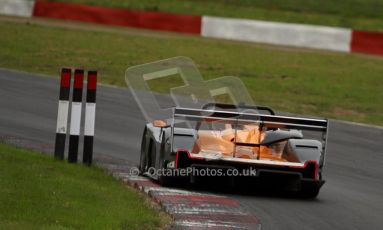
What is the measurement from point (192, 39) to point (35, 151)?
64.9ft

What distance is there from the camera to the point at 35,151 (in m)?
12.6

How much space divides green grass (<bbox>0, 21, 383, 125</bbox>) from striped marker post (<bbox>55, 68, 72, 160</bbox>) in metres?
10.1

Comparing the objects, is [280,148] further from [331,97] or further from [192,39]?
[192,39]

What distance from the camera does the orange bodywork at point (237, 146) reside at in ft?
35.7

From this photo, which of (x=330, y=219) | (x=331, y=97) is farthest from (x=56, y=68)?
(x=330, y=219)

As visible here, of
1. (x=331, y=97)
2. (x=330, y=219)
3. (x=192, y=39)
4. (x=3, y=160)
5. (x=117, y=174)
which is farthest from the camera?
(x=192, y=39)

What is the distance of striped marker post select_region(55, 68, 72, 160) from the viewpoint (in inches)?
435

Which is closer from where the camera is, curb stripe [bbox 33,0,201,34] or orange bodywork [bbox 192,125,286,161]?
orange bodywork [bbox 192,125,286,161]

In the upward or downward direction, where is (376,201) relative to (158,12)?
downward

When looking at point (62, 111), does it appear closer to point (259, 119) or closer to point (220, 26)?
point (259, 119)

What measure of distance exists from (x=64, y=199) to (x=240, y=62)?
19.5 m

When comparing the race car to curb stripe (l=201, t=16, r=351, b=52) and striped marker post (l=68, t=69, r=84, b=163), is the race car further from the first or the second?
curb stripe (l=201, t=16, r=351, b=52)

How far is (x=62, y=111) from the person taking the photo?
11.2 m

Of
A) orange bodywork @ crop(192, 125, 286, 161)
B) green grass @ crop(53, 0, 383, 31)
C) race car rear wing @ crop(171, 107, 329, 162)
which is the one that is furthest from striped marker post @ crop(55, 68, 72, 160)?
green grass @ crop(53, 0, 383, 31)
